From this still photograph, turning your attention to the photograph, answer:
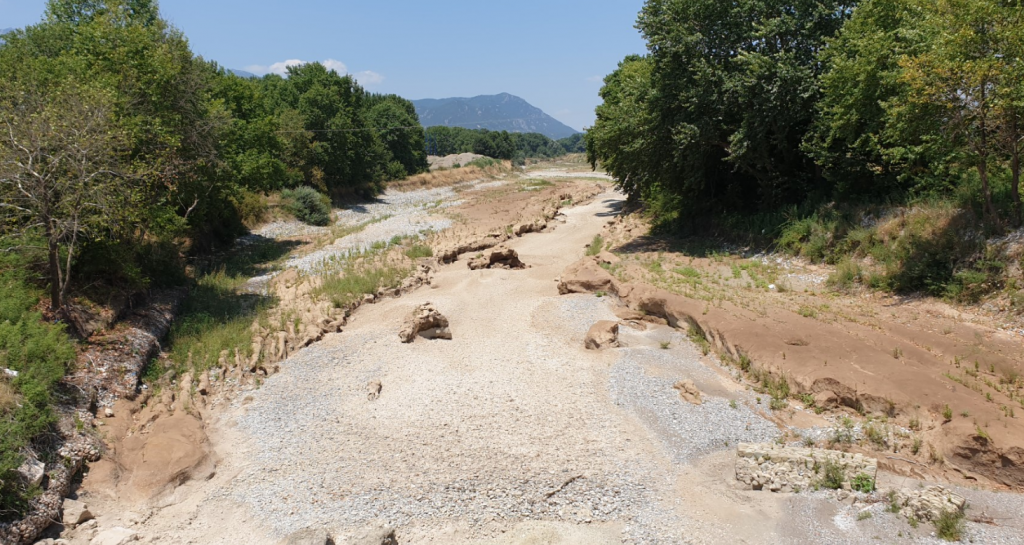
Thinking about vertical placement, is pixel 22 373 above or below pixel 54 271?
below

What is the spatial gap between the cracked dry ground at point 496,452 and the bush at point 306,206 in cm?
2369

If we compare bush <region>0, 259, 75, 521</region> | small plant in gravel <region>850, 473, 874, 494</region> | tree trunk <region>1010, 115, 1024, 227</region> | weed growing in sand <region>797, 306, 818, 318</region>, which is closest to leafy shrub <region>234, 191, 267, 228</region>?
bush <region>0, 259, 75, 521</region>

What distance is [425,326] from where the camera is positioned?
16234 mm

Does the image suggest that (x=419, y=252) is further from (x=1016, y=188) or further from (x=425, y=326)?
(x=1016, y=188)

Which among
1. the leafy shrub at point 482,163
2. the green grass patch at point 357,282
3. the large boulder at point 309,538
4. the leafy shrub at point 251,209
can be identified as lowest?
the large boulder at point 309,538

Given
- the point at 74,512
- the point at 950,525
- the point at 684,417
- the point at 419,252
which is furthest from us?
the point at 419,252

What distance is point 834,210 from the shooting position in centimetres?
2034

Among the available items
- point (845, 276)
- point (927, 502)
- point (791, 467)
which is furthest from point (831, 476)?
point (845, 276)

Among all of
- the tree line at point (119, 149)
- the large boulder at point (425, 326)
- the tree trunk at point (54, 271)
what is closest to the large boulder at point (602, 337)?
the large boulder at point (425, 326)

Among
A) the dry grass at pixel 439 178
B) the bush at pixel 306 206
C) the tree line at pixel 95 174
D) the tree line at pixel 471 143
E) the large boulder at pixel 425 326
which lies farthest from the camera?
the tree line at pixel 471 143

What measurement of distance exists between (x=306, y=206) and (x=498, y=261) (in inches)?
802

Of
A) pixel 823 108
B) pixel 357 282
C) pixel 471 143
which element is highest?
pixel 471 143

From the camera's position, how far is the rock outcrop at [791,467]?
898cm

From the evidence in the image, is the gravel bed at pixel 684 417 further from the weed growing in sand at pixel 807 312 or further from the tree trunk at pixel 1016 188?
the tree trunk at pixel 1016 188
